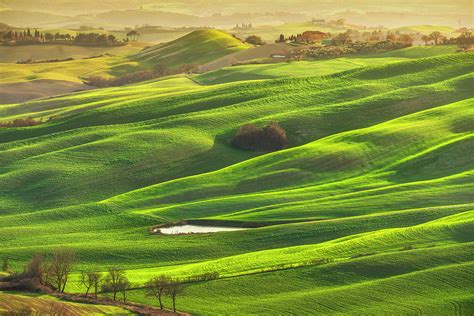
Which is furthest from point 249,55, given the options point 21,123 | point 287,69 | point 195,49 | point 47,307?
point 47,307

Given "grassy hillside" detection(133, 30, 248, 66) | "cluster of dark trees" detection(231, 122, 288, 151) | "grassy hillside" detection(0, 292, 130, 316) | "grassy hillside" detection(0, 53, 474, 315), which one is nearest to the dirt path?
"grassy hillside" detection(133, 30, 248, 66)

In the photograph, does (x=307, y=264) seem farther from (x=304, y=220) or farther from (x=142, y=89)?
(x=142, y=89)

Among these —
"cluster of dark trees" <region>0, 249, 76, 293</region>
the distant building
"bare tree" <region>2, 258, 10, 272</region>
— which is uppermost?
the distant building

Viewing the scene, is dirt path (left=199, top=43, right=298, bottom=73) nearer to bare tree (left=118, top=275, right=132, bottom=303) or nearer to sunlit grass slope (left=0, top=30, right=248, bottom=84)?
sunlit grass slope (left=0, top=30, right=248, bottom=84)

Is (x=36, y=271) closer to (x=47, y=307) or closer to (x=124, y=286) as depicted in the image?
(x=124, y=286)

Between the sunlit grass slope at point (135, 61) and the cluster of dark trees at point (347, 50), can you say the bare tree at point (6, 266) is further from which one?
the sunlit grass slope at point (135, 61)

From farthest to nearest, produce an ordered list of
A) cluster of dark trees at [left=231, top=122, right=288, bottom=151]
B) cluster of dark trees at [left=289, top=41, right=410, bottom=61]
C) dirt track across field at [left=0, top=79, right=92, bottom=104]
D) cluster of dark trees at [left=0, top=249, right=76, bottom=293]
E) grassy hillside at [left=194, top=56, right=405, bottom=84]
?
cluster of dark trees at [left=289, top=41, right=410, bottom=61] → dirt track across field at [left=0, top=79, right=92, bottom=104] → grassy hillside at [left=194, top=56, right=405, bottom=84] → cluster of dark trees at [left=231, top=122, right=288, bottom=151] → cluster of dark trees at [left=0, top=249, right=76, bottom=293]
